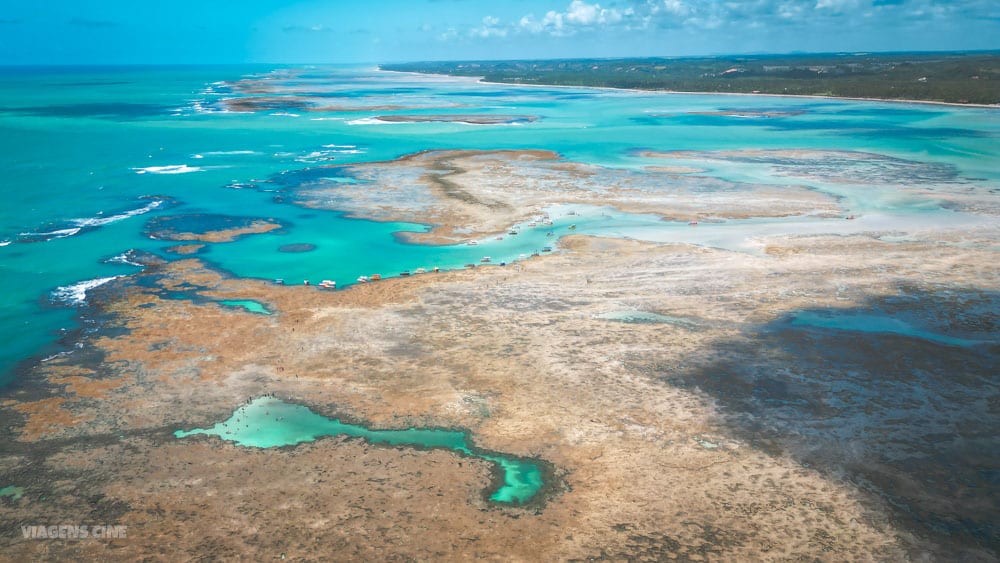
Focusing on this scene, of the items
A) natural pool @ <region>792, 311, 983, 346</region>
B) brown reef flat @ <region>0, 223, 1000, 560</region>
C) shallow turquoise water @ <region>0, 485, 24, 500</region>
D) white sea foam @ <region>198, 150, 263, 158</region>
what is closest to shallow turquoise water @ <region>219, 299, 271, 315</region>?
brown reef flat @ <region>0, 223, 1000, 560</region>

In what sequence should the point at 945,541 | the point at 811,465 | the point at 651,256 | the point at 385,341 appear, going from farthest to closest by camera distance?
1. the point at 651,256
2. the point at 385,341
3. the point at 811,465
4. the point at 945,541

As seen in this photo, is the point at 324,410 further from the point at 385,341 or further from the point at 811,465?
the point at 811,465

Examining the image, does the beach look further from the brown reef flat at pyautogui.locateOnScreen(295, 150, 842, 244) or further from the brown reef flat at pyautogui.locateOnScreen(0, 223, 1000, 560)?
the brown reef flat at pyautogui.locateOnScreen(295, 150, 842, 244)

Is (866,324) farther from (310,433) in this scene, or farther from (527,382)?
(310,433)

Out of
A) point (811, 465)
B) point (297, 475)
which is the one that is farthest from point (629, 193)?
point (297, 475)

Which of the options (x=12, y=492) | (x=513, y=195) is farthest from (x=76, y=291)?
(x=513, y=195)
